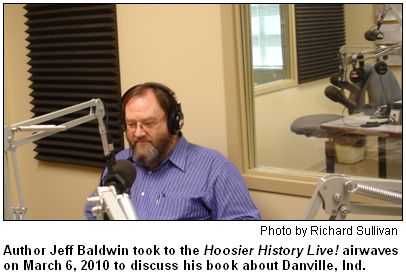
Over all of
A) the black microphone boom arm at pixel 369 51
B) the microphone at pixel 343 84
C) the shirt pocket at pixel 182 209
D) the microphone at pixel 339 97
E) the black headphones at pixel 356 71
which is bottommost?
the shirt pocket at pixel 182 209

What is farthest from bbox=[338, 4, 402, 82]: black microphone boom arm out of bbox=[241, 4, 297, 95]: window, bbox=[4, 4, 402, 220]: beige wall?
bbox=[241, 4, 297, 95]: window

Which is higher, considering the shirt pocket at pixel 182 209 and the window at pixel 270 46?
the window at pixel 270 46

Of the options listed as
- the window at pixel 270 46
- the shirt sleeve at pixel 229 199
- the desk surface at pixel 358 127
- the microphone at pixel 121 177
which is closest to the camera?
the microphone at pixel 121 177

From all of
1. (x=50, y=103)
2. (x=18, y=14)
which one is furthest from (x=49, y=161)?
(x=18, y=14)

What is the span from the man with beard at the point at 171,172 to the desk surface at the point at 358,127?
53 centimetres

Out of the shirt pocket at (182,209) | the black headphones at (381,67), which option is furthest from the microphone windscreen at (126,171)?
the black headphones at (381,67)

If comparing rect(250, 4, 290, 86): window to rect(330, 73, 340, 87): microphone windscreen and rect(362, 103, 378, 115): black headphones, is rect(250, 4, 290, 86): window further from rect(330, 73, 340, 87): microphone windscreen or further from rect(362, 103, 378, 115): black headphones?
rect(362, 103, 378, 115): black headphones

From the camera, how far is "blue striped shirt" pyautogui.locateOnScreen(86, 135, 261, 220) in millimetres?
1770

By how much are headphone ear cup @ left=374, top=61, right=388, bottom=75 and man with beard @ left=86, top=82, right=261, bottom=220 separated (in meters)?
0.76

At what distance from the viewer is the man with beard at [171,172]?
5.83 feet

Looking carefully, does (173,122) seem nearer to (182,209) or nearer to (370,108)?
(182,209)

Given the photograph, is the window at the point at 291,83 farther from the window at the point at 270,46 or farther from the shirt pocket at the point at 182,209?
A: the shirt pocket at the point at 182,209
